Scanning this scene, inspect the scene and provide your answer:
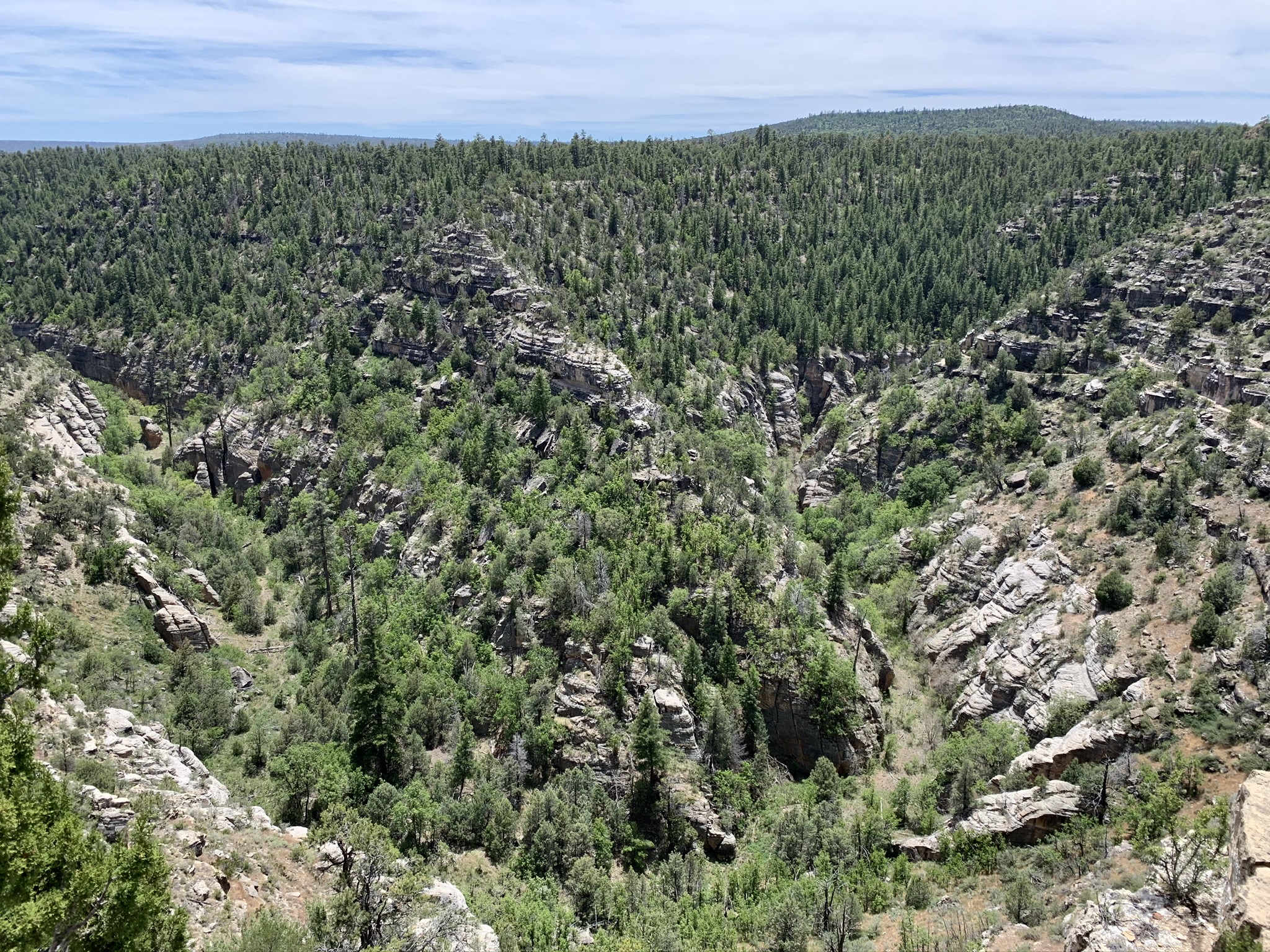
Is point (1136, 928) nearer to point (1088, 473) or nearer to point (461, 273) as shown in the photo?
point (1088, 473)

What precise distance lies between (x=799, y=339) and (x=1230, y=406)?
69.0m

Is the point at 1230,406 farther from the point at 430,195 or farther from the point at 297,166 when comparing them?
the point at 297,166

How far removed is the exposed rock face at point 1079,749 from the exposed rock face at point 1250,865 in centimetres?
2854

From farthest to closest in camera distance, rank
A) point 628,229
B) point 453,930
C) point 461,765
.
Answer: point 628,229 → point 461,765 → point 453,930

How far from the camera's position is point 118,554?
61.4 metres

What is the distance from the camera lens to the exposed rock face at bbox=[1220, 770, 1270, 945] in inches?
977

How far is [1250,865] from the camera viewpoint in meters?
25.6

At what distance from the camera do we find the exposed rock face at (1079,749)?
54.6 metres

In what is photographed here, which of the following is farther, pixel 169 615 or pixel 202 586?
pixel 202 586

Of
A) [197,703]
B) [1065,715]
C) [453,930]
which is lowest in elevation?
[1065,715]

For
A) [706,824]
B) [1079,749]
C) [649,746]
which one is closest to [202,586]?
[649,746]

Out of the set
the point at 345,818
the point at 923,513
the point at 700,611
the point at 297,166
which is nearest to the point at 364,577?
the point at 700,611

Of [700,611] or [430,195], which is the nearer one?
[700,611]

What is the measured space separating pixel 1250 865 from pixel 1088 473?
67524 millimetres
